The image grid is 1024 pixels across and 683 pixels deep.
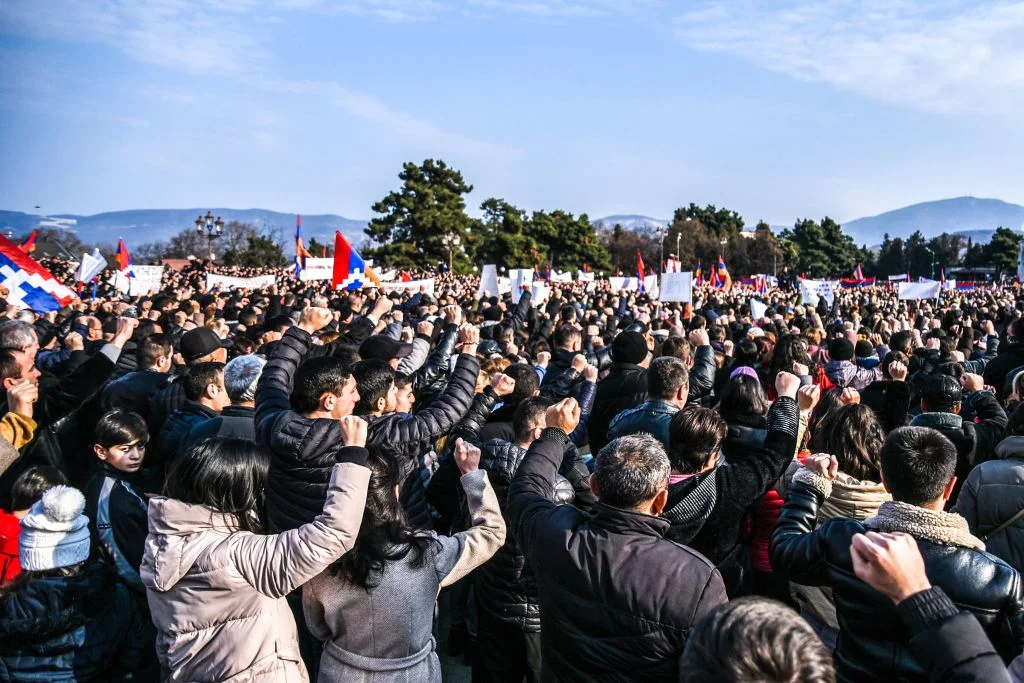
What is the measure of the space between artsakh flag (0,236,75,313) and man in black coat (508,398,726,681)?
921 centimetres

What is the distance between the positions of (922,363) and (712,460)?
5374 millimetres

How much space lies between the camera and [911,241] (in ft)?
312

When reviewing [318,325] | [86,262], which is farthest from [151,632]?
[86,262]

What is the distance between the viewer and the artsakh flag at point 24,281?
377 inches

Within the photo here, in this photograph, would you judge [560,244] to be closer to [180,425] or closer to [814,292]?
[814,292]

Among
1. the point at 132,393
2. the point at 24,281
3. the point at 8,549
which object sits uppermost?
the point at 24,281

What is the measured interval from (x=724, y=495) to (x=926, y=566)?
40.1 inches

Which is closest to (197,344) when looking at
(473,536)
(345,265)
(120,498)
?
(120,498)

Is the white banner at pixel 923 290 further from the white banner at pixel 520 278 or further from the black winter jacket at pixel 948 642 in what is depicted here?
the black winter jacket at pixel 948 642

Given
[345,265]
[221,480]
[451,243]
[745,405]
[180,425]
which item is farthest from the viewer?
[451,243]

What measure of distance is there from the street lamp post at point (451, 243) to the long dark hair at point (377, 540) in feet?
158

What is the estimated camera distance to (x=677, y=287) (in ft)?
48.5

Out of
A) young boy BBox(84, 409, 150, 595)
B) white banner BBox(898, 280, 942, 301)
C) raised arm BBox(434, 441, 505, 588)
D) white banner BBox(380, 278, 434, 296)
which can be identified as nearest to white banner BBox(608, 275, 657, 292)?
white banner BBox(380, 278, 434, 296)

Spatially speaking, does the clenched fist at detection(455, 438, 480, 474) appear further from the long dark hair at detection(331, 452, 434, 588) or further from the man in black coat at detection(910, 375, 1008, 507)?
the man in black coat at detection(910, 375, 1008, 507)
